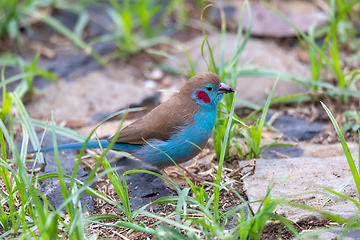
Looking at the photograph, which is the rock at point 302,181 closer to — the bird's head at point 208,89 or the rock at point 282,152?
the rock at point 282,152

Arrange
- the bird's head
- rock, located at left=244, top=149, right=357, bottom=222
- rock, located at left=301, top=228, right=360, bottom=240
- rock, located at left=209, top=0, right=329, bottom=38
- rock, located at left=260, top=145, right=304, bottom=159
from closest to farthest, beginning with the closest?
rock, located at left=301, top=228, right=360, bottom=240, rock, located at left=244, top=149, right=357, bottom=222, the bird's head, rock, located at left=260, top=145, right=304, bottom=159, rock, located at left=209, top=0, right=329, bottom=38

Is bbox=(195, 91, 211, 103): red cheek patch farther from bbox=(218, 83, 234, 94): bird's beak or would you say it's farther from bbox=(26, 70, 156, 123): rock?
bbox=(26, 70, 156, 123): rock

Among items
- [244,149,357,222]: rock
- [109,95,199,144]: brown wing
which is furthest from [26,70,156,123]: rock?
[244,149,357,222]: rock

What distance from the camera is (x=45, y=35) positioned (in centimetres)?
592

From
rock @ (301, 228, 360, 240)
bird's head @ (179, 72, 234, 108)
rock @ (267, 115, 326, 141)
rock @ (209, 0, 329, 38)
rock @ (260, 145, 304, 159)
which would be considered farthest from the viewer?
rock @ (209, 0, 329, 38)

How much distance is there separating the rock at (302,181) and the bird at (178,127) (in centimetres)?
47

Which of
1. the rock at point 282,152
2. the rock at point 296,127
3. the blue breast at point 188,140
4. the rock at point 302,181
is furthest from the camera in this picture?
the rock at point 296,127

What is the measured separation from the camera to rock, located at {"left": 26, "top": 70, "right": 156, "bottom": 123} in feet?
14.8

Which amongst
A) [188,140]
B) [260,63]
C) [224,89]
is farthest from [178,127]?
[260,63]

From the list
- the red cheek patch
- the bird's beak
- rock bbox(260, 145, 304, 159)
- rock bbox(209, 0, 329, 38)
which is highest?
rock bbox(209, 0, 329, 38)

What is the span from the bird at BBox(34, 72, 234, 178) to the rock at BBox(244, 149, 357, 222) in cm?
47

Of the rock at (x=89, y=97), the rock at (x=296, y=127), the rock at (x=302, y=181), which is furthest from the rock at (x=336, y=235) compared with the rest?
the rock at (x=89, y=97)

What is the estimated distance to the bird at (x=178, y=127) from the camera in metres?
3.15

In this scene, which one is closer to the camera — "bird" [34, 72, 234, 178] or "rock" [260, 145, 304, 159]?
"bird" [34, 72, 234, 178]
